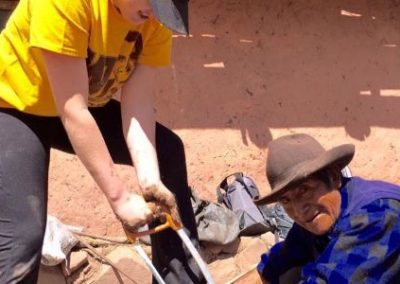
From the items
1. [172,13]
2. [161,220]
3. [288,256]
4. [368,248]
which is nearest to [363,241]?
[368,248]

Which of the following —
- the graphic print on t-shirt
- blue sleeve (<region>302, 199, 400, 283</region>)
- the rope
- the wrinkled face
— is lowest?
the rope

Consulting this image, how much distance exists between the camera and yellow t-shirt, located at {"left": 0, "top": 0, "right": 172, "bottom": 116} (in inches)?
101

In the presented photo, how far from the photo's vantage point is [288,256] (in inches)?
112

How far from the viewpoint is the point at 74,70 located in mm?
2615

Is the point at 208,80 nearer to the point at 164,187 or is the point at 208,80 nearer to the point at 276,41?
the point at 276,41

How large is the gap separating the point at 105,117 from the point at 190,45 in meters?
1.96

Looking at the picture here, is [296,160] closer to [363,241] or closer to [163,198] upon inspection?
[363,241]

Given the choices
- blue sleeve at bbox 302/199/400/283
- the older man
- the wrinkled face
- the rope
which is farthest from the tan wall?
blue sleeve at bbox 302/199/400/283

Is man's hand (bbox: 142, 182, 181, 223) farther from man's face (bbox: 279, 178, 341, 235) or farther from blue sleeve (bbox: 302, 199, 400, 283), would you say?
blue sleeve (bbox: 302, 199, 400, 283)

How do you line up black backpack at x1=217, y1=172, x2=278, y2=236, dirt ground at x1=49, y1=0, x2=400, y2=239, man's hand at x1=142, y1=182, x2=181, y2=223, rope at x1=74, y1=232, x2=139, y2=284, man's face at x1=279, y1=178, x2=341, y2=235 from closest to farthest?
1. man's face at x1=279, y1=178, x2=341, y2=235
2. man's hand at x1=142, y1=182, x2=181, y2=223
3. rope at x1=74, y1=232, x2=139, y2=284
4. black backpack at x1=217, y1=172, x2=278, y2=236
5. dirt ground at x1=49, y1=0, x2=400, y2=239

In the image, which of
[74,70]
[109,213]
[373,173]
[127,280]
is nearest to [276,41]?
[373,173]

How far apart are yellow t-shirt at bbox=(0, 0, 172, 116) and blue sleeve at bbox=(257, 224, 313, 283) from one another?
2.39ft

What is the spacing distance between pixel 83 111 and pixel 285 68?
2.72m

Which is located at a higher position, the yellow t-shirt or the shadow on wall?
the yellow t-shirt
